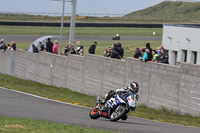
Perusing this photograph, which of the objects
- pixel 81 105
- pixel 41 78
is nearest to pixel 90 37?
pixel 41 78

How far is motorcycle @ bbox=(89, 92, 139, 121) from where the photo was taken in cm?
1411

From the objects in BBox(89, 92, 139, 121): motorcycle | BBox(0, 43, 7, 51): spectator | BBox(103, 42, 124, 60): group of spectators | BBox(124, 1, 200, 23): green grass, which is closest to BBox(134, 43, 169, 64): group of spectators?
BBox(103, 42, 124, 60): group of spectators

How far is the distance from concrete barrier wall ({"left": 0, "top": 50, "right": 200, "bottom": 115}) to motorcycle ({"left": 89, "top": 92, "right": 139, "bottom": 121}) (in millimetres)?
6072

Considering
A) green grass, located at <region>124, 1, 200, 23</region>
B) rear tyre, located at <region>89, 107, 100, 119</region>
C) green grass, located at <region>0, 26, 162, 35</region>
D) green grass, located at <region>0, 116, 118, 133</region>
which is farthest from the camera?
green grass, located at <region>124, 1, 200, 23</region>

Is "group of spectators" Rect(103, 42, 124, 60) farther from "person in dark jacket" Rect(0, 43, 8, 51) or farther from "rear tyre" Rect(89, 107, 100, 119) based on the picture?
"person in dark jacket" Rect(0, 43, 8, 51)

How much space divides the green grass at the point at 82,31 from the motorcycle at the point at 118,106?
53.7 m

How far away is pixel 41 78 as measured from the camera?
33438 mm

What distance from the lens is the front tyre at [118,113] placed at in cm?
1408

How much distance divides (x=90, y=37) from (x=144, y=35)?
1018cm

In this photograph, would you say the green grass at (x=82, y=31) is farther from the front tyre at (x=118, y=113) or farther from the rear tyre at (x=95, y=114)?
the front tyre at (x=118, y=113)

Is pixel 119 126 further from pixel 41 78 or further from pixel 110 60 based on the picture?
pixel 41 78

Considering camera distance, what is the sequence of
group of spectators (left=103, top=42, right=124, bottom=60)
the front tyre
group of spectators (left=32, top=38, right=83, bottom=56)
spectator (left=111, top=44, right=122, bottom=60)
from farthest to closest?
group of spectators (left=32, top=38, right=83, bottom=56) < spectator (left=111, top=44, right=122, bottom=60) < group of spectators (left=103, top=42, right=124, bottom=60) < the front tyre

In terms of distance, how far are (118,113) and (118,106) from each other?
0.76 ft

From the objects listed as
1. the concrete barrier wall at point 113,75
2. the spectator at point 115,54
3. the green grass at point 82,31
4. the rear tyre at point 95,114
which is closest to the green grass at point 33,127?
the rear tyre at point 95,114
